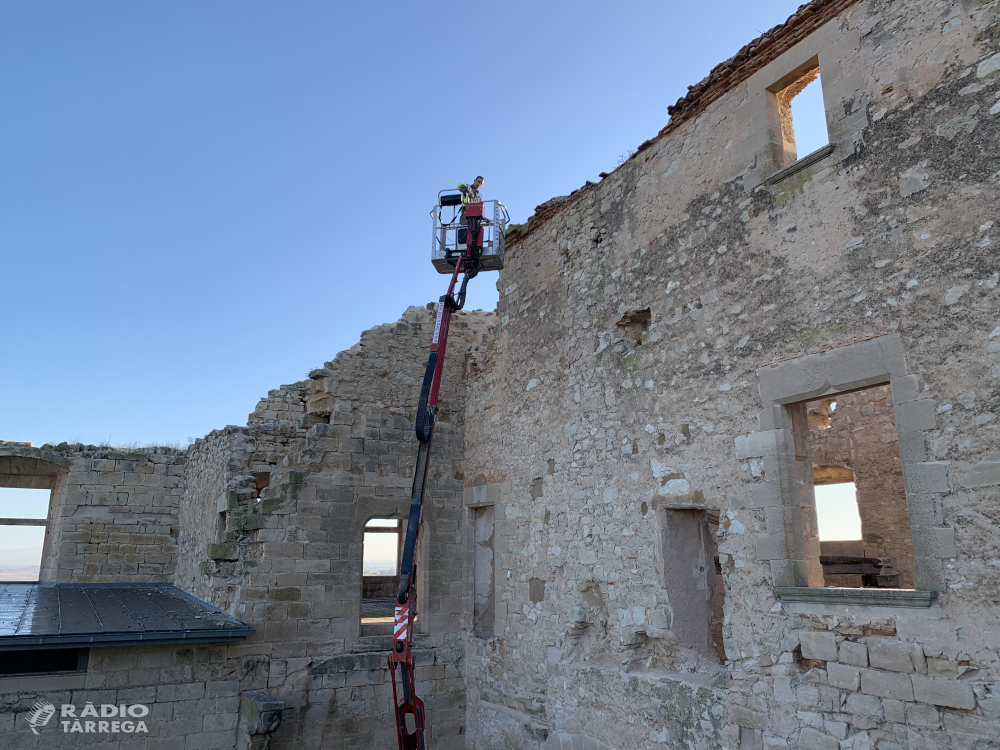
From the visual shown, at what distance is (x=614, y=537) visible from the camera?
24.4ft

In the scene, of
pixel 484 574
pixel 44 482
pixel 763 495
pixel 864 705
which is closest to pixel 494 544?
pixel 484 574

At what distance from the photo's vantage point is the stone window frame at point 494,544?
9.28m

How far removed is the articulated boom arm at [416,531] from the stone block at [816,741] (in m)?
3.86

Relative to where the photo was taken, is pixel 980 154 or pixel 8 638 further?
pixel 8 638

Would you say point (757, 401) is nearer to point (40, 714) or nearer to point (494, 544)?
point (494, 544)

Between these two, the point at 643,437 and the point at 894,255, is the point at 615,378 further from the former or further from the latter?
the point at 894,255

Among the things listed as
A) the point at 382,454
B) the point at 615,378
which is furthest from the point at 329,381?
the point at 615,378

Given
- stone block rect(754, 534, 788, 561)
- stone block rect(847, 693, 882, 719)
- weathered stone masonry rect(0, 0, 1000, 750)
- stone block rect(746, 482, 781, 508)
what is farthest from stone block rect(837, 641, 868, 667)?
stone block rect(746, 482, 781, 508)

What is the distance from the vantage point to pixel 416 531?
8.05 metres

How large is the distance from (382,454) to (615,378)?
3.86 m

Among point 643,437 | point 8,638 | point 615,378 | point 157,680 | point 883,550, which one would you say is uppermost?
point 615,378

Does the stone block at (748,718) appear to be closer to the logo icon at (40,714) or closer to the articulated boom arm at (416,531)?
the articulated boom arm at (416,531)

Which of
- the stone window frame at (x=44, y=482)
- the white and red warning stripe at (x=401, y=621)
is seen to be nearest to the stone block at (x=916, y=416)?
the white and red warning stripe at (x=401, y=621)

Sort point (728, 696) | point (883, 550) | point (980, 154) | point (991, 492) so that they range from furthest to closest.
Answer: point (883, 550)
point (728, 696)
point (980, 154)
point (991, 492)
